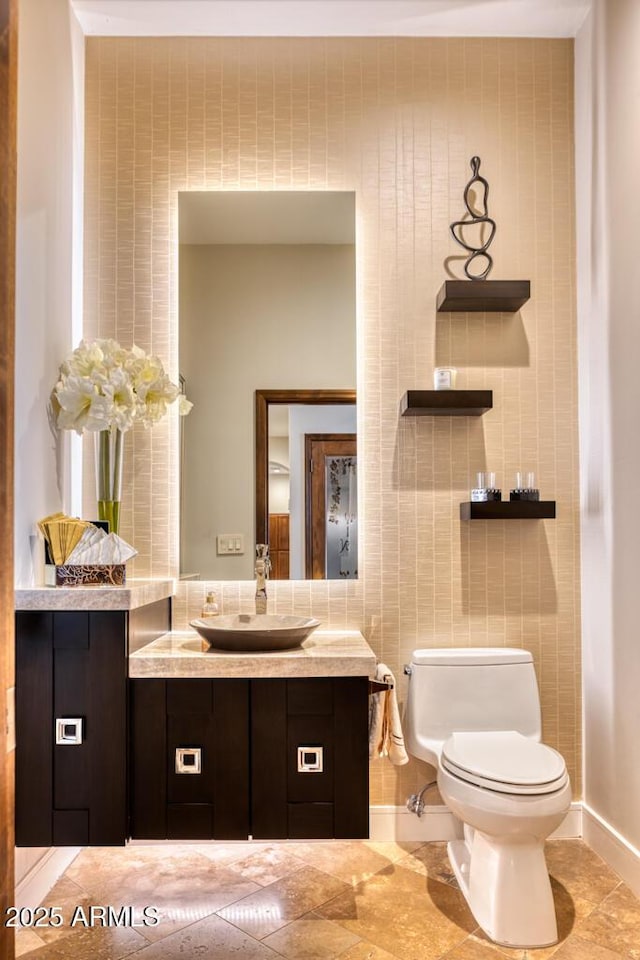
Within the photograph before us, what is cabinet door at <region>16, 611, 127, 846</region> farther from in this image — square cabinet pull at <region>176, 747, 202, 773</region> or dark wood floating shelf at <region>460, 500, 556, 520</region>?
dark wood floating shelf at <region>460, 500, 556, 520</region>

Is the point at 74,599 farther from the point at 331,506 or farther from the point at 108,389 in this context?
the point at 331,506

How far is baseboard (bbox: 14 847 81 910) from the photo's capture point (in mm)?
2025

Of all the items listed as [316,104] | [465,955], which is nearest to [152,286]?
[316,104]

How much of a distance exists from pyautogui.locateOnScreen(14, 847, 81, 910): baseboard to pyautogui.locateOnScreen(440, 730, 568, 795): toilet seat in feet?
3.94

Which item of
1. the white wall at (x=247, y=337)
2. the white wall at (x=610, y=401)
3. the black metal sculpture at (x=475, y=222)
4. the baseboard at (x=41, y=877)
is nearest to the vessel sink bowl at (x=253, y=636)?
the white wall at (x=247, y=337)

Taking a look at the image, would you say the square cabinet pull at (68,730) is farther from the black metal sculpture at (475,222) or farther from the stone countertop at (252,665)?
the black metal sculpture at (475,222)

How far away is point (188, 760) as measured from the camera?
1976 millimetres

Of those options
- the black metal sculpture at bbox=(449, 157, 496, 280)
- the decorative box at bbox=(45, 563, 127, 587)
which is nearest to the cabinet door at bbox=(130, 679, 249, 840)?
the decorative box at bbox=(45, 563, 127, 587)

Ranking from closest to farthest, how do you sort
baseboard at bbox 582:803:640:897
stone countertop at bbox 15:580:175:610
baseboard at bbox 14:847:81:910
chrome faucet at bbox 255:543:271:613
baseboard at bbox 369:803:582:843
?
stone countertop at bbox 15:580:175:610 < baseboard at bbox 14:847:81:910 < baseboard at bbox 582:803:640:897 < chrome faucet at bbox 255:543:271:613 < baseboard at bbox 369:803:582:843

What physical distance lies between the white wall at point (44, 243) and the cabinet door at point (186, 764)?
517mm

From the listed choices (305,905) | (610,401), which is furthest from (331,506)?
(305,905)

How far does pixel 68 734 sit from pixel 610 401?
75.0 inches

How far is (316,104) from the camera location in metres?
2.69

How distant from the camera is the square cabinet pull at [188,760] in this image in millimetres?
1975
